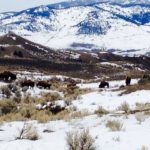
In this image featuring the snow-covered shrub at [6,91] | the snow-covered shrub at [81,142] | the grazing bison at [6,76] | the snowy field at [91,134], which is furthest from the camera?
the grazing bison at [6,76]

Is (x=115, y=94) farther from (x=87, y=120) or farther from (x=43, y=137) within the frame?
(x=43, y=137)

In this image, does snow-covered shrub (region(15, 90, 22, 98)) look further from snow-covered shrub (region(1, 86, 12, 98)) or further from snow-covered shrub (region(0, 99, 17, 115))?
snow-covered shrub (region(0, 99, 17, 115))

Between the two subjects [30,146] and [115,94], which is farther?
[115,94]

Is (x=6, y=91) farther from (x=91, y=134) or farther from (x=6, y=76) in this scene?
(x=91, y=134)

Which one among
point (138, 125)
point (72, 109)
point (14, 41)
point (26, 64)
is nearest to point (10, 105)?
point (72, 109)

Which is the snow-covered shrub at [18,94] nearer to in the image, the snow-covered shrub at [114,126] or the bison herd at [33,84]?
the bison herd at [33,84]

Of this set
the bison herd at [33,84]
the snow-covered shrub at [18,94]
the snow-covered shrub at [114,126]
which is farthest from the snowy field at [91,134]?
the bison herd at [33,84]

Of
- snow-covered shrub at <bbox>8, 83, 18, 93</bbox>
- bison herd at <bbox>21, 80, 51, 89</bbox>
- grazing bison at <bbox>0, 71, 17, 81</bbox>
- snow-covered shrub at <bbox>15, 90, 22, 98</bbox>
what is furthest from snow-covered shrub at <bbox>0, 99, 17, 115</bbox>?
grazing bison at <bbox>0, 71, 17, 81</bbox>

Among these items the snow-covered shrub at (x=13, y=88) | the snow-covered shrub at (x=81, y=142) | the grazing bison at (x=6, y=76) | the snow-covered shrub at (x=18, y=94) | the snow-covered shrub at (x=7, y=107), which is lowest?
the grazing bison at (x=6, y=76)

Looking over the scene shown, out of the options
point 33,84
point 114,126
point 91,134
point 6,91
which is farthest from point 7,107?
point 91,134

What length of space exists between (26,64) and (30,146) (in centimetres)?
7634

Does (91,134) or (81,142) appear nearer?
(81,142)

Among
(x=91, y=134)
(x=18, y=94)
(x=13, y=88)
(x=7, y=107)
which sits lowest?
(x=18, y=94)

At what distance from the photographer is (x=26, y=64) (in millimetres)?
90062
